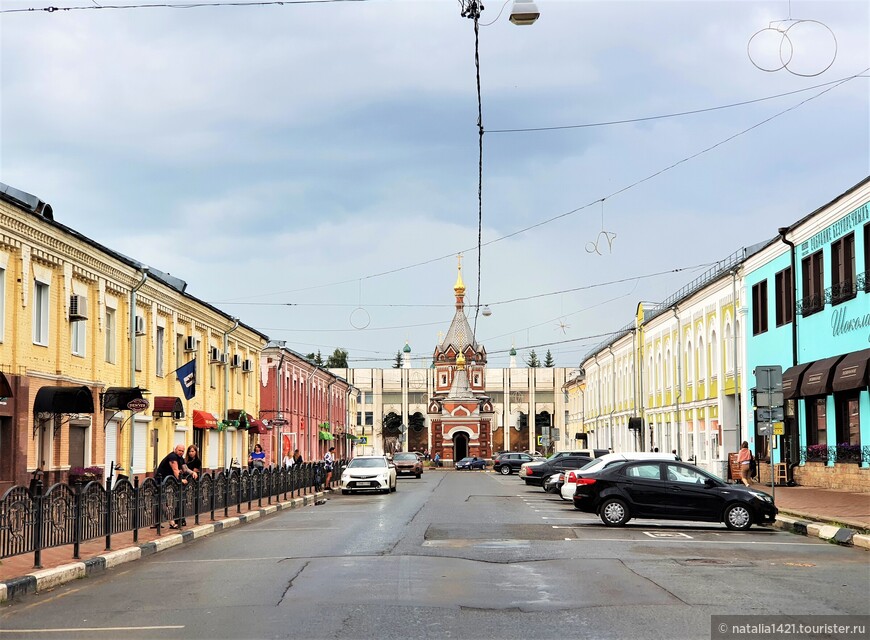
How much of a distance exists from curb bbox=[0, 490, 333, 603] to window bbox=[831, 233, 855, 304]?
18337 mm

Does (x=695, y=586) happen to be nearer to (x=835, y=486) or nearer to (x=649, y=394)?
(x=835, y=486)

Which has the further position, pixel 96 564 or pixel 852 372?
pixel 852 372

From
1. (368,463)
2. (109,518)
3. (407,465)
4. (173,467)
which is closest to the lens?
(109,518)

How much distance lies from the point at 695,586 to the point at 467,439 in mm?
98734

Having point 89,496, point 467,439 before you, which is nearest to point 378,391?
point 467,439

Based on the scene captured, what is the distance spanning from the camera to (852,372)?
29.1 metres

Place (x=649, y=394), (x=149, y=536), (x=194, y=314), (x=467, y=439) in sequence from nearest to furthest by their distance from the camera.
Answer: (x=149, y=536) → (x=194, y=314) → (x=649, y=394) → (x=467, y=439)

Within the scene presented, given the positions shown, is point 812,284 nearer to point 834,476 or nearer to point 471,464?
point 834,476

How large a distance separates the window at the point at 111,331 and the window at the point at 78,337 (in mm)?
1942

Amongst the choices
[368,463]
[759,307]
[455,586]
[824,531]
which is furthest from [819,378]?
[455,586]

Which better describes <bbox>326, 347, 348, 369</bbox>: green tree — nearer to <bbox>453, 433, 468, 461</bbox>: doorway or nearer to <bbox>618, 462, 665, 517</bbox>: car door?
<bbox>453, 433, 468, 461</bbox>: doorway

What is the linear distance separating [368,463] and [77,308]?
15824 mm

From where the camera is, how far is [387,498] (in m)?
35.3

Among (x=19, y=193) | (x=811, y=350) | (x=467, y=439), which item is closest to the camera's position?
(x=19, y=193)
